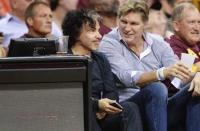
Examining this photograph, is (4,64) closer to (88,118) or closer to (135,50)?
(88,118)

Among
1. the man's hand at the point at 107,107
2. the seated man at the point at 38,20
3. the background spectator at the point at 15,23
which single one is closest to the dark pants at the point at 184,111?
the man's hand at the point at 107,107

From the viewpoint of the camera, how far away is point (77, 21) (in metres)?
5.18

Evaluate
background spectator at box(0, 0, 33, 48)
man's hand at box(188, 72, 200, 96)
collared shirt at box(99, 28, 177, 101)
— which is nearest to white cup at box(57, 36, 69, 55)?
collared shirt at box(99, 28, 177, 101)

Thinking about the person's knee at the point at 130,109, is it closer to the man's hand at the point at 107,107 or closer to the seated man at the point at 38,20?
the man's hand at the point at 107,107

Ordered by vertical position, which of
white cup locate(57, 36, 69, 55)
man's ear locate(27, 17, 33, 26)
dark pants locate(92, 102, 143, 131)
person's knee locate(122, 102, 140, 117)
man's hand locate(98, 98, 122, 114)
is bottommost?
dark pants locate(92, 102, 143, 131)

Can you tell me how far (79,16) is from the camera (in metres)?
5.18

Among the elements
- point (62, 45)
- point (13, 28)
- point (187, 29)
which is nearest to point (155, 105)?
point (62, 45)

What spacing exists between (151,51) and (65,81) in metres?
1.57

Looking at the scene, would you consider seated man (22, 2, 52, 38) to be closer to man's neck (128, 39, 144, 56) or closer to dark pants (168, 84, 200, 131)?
man's neck (128, 39, 144, 56)

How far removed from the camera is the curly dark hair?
5.16 meters

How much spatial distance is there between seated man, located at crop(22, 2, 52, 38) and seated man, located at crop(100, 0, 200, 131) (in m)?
1.03

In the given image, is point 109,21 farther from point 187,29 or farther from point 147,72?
point 147,72

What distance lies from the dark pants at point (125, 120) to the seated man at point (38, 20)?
4.92ft

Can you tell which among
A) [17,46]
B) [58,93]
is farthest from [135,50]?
[58,93]
